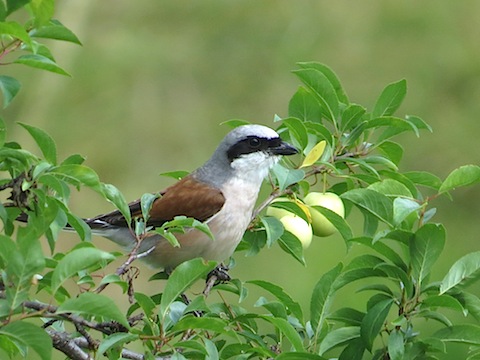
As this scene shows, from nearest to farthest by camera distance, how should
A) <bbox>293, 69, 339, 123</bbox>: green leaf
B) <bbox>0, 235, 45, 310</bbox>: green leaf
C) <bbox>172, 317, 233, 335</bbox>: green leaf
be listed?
<bbox>0, 235, 45, 310</bbox>: green leaf
<bbox>172, 317, 233, 335</bbox>: green leaf
<bbox>293, 69, 339, 123</bbox>: green leaf

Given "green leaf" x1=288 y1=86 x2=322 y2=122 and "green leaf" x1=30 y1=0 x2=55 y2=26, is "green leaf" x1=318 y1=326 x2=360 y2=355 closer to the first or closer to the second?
"green leaf" x1=288 y1=86 x2=322 y2=122

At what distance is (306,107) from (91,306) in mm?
1197

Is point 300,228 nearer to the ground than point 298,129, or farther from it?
nearer to the ground

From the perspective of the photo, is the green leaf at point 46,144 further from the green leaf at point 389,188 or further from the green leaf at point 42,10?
the green leaf at point 389,188

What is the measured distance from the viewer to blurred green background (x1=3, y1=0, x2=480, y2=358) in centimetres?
730

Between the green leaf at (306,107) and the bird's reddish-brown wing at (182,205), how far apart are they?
652 millimetres

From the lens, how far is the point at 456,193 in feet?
24.2

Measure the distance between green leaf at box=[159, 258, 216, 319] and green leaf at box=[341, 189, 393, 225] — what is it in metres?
0.40

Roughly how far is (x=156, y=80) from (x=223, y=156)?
4.91m

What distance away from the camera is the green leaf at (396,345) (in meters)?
2.11

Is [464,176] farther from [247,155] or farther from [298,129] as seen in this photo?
[247,155]

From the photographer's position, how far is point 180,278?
6.57 ft

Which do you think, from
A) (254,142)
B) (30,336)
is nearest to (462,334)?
(30,336)

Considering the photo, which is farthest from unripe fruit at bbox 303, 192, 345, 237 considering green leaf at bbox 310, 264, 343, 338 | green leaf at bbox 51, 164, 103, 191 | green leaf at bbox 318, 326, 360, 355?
green leaf at bbox 51, 164, 103, 191
